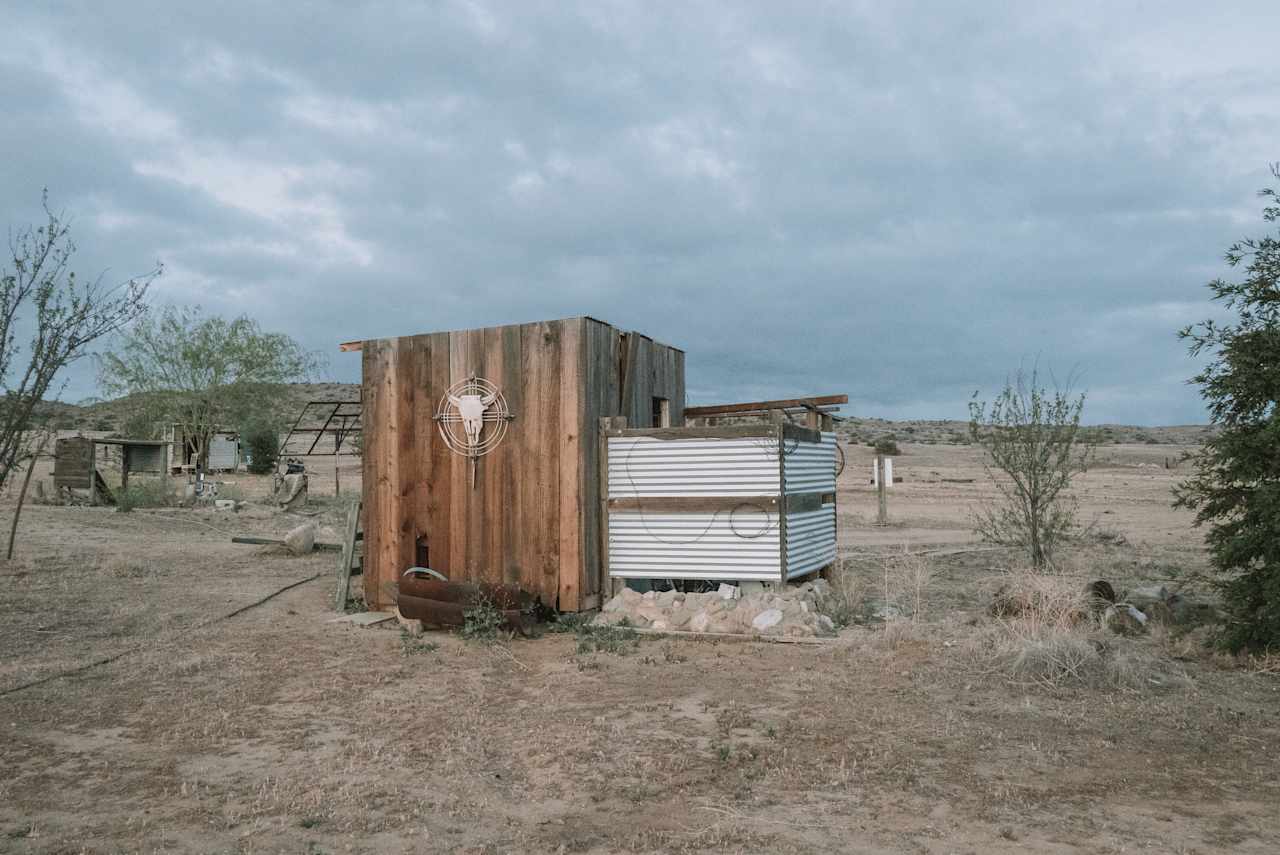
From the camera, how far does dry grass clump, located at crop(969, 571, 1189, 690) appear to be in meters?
6.96

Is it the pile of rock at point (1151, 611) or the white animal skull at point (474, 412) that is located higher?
the white animal skull at point (474, 412)

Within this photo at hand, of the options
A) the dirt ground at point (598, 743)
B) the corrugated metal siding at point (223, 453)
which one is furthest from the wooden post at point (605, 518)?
the corrugated metal siding at point (223, 453)

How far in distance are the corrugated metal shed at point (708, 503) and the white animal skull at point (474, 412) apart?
1.39 meters

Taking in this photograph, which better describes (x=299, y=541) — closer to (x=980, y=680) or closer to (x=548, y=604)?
(x=548, y=604)

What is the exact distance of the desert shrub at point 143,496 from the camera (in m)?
22.8

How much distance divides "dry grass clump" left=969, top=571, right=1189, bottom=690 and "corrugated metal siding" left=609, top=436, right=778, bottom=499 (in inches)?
101

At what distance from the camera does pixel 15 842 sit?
164 inches

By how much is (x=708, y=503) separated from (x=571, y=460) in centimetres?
149

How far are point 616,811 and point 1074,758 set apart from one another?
2726 millimetres

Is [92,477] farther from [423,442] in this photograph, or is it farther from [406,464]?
[423,442]

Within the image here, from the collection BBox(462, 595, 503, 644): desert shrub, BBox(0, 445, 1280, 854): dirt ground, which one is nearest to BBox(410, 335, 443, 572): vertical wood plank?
BBox(0, 445, 1280, 854): dirt ground

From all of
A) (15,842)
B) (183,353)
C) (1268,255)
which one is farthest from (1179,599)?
(183,353)

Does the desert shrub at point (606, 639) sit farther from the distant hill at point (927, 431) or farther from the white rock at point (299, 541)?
the distant hill at point (927, 431)

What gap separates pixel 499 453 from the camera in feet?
33.0
